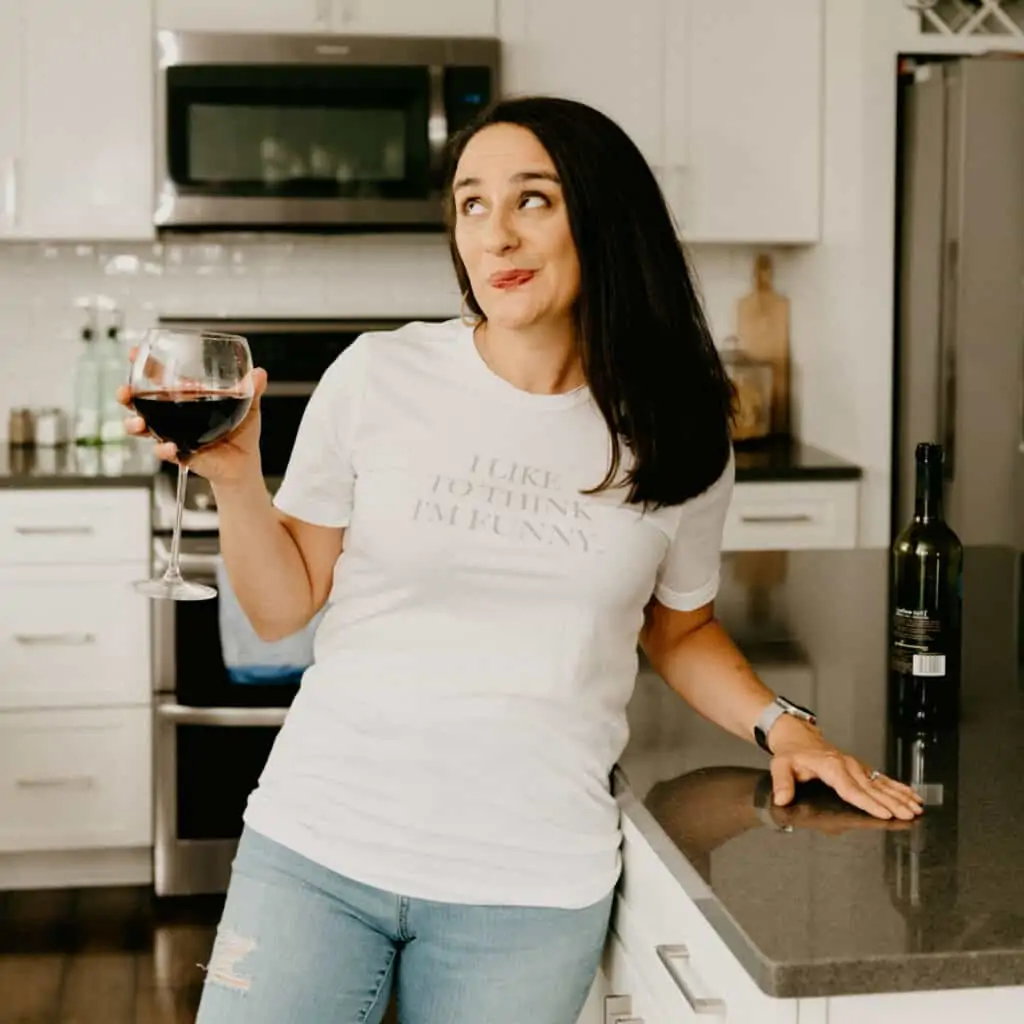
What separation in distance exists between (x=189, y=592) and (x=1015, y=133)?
2.57 m

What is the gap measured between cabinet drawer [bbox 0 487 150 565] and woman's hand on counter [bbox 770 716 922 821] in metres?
2.35

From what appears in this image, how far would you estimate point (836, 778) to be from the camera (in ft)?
4.83

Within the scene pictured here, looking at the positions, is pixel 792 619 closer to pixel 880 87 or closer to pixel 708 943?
pixel 708 943

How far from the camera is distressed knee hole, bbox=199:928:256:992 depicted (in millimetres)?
1498

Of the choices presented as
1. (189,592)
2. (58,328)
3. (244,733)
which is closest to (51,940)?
(244,733)

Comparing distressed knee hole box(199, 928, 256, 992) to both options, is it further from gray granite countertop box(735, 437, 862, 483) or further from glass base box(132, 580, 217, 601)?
gray granite countertop box(735, 437, 862, 483)

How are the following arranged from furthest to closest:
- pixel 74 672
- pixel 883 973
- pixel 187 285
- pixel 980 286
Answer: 1. pixel 187 285
2. pixel 74 672
3. pixel 980 286
4. pixel 883 973

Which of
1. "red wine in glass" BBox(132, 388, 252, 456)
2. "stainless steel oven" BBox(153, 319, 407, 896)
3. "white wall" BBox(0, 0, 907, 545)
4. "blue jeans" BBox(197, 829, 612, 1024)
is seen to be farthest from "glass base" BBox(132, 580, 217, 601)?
"white wall" BBox(0, 0, 907, 545)

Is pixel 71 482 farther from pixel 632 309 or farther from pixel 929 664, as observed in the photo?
pixel 929 664

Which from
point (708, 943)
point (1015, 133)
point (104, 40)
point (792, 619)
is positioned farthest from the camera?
point (104, 40)

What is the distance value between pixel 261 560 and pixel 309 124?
240 centimetres

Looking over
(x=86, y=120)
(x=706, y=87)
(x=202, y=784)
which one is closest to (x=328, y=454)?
(x=202, y=784)

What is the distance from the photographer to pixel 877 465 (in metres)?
3.90

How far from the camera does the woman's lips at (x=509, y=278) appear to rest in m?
1.62
